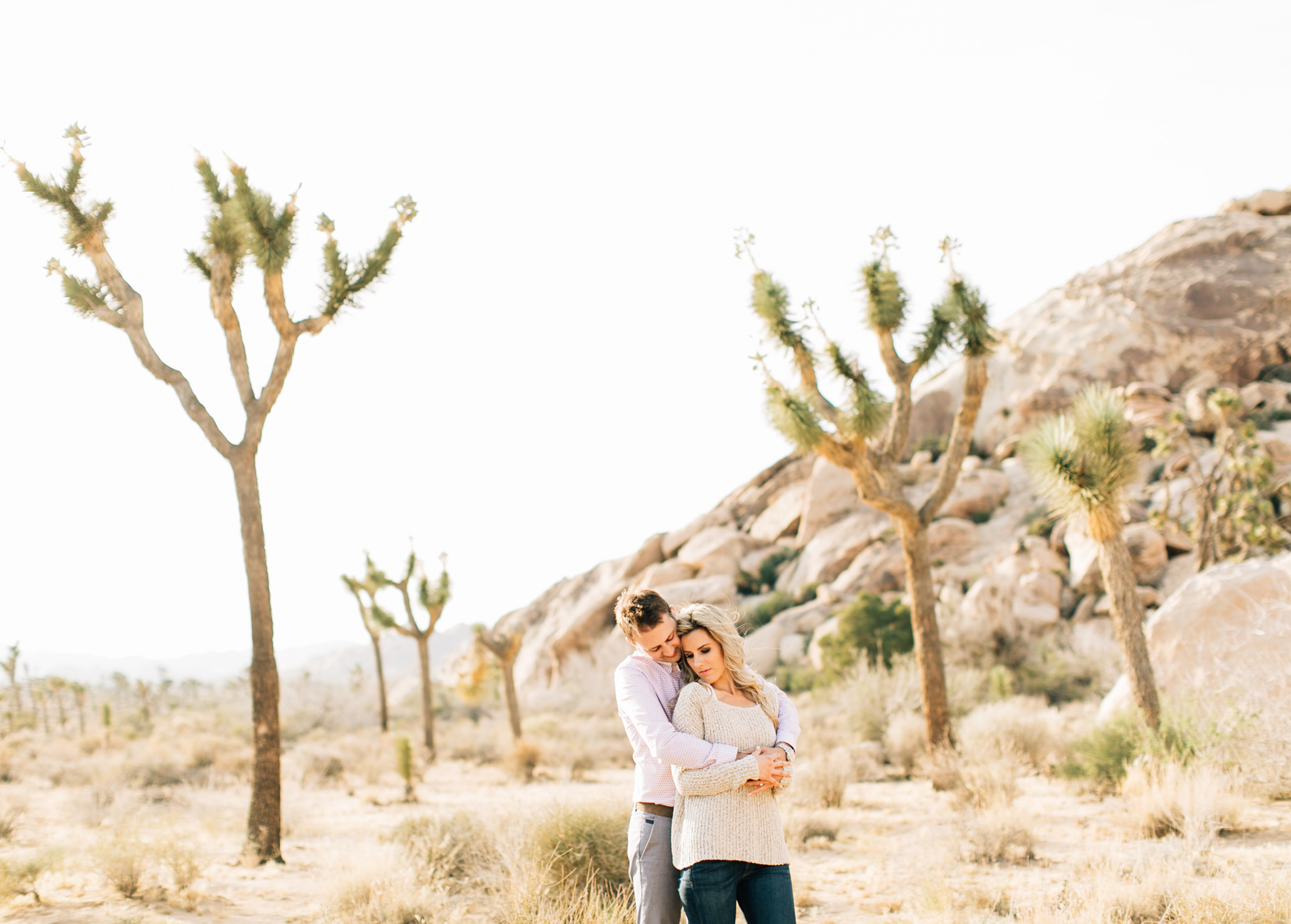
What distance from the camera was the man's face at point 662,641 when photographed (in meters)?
3.15

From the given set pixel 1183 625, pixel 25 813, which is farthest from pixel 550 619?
pixel 1183 625

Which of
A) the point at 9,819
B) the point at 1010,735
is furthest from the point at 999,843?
the point at 9,819

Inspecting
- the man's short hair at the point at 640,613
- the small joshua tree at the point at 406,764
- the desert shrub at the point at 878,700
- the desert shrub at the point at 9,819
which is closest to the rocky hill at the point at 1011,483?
the desert shrub at the point at 878,700

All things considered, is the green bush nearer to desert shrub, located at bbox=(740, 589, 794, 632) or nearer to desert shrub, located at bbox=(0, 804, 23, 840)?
desert shrub, located at bbox=(740, 589, 794, 632)

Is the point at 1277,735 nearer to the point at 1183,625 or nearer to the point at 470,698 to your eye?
the point at 1183,625

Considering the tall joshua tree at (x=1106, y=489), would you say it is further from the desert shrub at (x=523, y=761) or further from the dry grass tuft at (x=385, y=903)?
the desert shrub at (x=523, y=761)

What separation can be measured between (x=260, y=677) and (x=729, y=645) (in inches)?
254

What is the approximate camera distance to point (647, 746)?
121 inches

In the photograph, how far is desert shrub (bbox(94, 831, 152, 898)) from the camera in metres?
6.29

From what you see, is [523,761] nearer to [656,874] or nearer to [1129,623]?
[1129,623]

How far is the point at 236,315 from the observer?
28.5ft

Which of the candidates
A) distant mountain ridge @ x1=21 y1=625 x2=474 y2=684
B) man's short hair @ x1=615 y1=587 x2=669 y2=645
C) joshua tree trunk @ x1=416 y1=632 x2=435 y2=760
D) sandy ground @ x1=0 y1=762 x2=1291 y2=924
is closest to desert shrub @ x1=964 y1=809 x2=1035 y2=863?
sandy ground @ x1=0 y1=762 x2=1291 y2=924

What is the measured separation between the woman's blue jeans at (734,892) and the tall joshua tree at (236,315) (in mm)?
6290

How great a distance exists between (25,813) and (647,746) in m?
11.1
